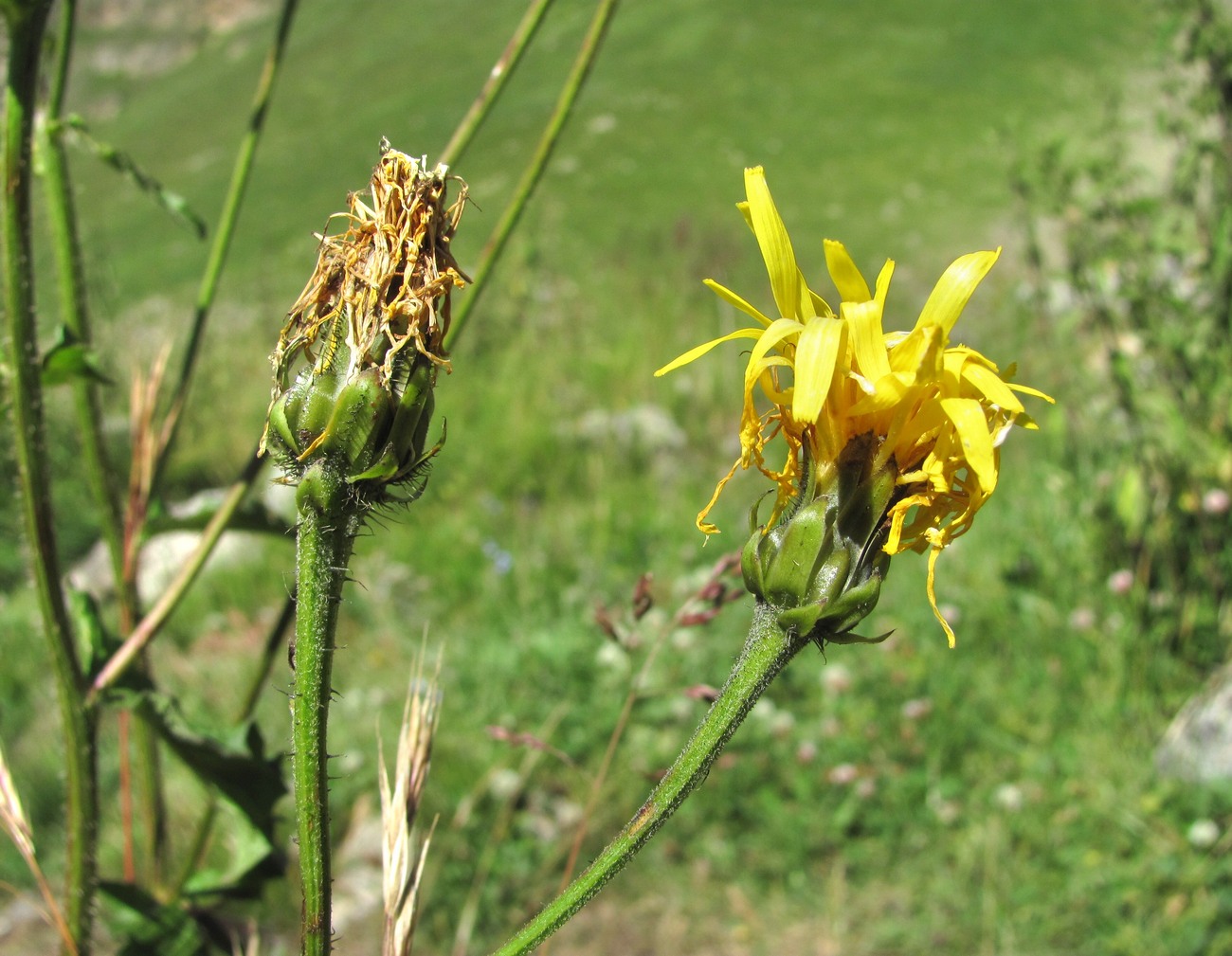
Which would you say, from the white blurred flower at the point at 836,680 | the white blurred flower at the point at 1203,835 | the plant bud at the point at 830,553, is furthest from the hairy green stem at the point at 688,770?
the white blurred flower at the point at 836,680

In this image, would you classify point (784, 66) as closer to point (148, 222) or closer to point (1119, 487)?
point (148, 222)

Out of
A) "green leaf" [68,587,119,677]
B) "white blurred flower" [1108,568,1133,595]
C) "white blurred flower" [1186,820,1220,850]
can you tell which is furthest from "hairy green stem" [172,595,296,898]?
"white blurred flower" [1108,568,1133,595]

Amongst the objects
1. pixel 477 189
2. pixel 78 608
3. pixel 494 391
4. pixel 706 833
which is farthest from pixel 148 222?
pixel 78 608

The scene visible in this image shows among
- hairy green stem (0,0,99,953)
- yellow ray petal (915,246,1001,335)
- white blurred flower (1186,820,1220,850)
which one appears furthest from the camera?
white blurred flower (1186,820,1220,850)

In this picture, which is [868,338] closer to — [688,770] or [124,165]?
[688,770]

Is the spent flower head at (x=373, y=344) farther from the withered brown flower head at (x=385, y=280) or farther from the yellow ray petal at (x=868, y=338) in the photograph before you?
the yellow ray petal at (x=868, y=338)

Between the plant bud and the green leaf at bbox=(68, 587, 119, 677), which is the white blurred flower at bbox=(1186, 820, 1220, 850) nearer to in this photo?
the plant bud
